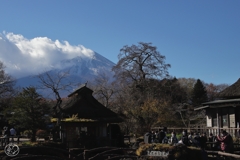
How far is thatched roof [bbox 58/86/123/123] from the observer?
33250mm

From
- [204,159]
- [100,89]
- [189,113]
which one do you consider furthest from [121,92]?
[204,159]

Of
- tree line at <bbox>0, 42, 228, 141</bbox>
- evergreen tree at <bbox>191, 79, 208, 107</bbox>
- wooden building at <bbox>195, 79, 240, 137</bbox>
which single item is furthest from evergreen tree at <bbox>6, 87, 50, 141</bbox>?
evergreen tree at <bbox>191, 79, 208, 107</bbox>

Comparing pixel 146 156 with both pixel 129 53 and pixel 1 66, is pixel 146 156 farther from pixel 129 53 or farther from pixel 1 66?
pixel 1 66

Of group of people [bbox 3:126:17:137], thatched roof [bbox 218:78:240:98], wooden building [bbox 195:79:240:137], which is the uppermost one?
thatched roof [bbox 218:78:240:98]

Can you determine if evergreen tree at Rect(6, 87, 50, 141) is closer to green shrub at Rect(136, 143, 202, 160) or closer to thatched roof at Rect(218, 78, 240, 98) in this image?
thatched roof at Rect(218, 78, 240, 98)

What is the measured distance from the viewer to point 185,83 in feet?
249

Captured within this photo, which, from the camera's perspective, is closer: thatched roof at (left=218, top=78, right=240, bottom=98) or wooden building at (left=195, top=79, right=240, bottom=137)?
wooden building at (left=195, top=79, right=240, bottom=137)

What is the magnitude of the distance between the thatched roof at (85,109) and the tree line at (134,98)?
7.22 ft

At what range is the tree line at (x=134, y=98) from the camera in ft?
108

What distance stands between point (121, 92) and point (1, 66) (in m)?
21.4

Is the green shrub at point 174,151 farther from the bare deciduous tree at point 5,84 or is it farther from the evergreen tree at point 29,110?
the bare deciduous tree at point 5,84

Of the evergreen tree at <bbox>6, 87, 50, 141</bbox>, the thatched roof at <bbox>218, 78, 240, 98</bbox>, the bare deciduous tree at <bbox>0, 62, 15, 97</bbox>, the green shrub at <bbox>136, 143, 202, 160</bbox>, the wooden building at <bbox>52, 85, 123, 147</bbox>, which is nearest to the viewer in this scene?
the green shrub at <bbox>136, 143, 202, 160</bbox>

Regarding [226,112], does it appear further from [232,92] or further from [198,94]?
[198,94]

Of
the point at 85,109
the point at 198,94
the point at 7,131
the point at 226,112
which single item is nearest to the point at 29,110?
the point at 7,131
